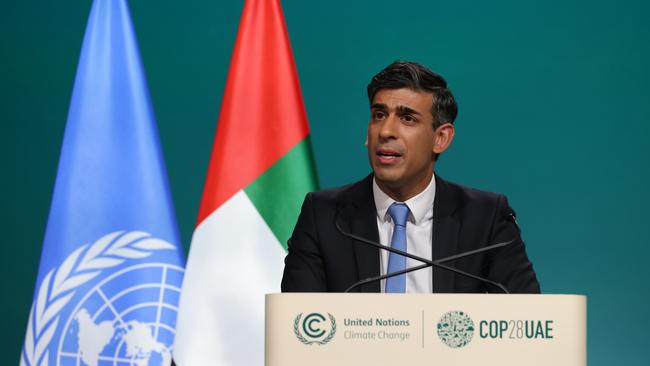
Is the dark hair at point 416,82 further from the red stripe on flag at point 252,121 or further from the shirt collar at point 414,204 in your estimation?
the red stripe on flag at point 252,121

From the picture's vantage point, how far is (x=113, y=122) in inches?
112

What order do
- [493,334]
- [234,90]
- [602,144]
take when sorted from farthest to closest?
[602,144], [234,90], [493,334]

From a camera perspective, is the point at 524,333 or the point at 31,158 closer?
the point at 524,333

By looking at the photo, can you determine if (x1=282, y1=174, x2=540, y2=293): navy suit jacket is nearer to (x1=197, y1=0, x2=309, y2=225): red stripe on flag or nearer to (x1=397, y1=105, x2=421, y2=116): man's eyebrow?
(x1=397, y1=105, x2=421, y2=116): man's eyebrow

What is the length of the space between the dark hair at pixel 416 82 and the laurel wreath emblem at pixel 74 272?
105 centimetres

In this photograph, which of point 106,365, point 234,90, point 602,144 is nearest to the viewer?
point 106,365

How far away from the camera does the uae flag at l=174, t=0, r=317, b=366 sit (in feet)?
8.98

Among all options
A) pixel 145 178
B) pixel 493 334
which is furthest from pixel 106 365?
pixel 493 334

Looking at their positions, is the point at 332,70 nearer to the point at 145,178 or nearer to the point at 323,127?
the point at 323,127

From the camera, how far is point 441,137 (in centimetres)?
229

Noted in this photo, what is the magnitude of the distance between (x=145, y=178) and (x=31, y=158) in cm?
81

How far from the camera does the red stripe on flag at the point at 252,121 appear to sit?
286 cm

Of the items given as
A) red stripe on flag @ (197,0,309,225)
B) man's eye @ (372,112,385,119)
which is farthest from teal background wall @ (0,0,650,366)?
man's eye @ (372,112,385,119)

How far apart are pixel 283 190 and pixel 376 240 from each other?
76 cm
